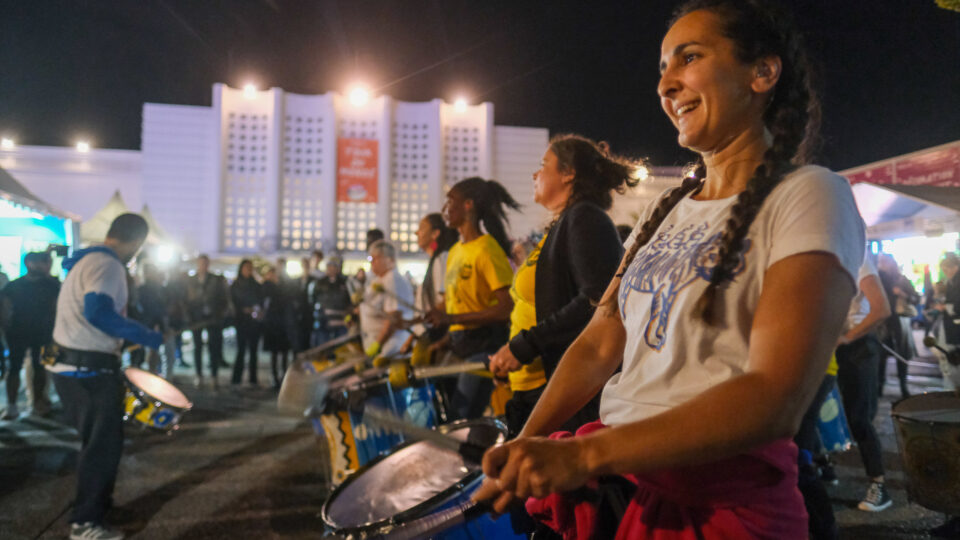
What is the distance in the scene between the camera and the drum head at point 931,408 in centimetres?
279

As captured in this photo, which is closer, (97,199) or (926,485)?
(926,485)

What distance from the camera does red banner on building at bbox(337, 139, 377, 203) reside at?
42406 mm

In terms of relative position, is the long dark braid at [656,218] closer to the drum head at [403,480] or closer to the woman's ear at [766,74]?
the woman's ear at [766,74]

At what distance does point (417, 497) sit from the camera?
2.04 meters

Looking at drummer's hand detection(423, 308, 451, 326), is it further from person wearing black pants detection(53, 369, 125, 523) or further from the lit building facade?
the lit building facade

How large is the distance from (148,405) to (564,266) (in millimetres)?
3202

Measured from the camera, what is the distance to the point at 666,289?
3.88ft

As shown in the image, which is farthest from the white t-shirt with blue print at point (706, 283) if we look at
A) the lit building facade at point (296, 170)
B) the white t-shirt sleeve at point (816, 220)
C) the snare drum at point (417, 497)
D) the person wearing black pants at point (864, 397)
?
the lit building facade at point (296, 170)

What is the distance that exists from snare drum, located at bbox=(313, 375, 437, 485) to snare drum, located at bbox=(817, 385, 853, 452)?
2.50 metres

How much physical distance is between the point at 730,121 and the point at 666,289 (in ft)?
1.25

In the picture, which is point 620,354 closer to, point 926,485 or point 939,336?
point 926,485

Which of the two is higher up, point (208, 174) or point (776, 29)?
point (208, 174)

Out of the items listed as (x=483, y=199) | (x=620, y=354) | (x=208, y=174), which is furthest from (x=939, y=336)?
(x=208, y=174)

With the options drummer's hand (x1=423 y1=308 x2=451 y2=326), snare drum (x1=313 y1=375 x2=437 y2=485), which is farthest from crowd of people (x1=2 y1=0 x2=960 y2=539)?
snare drum (x1=313 y1=375 x2=437 y2=485)
